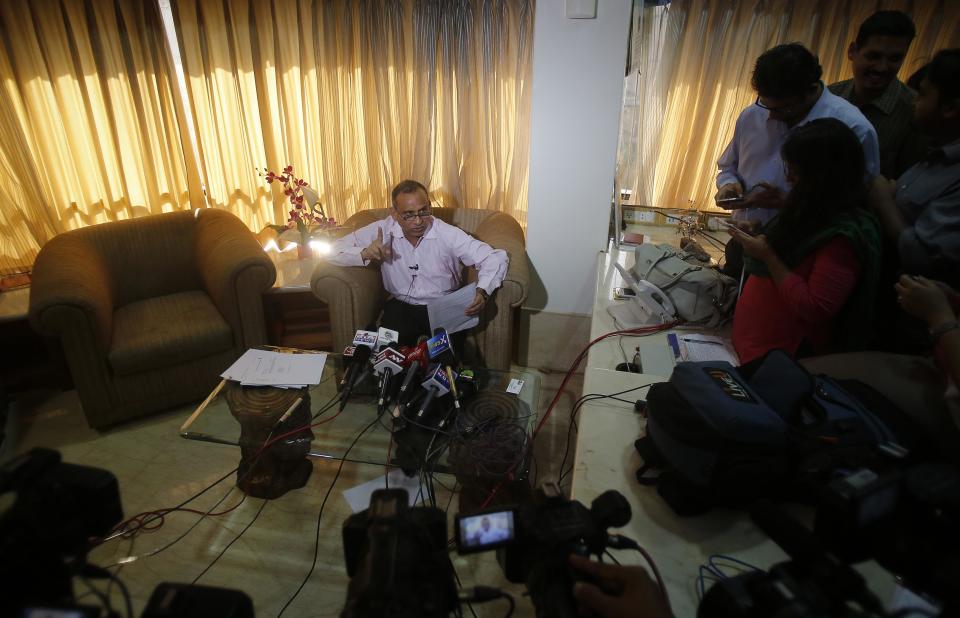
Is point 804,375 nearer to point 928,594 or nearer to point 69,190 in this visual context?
point 928,594

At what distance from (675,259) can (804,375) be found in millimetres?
959

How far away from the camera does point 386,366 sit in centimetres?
171

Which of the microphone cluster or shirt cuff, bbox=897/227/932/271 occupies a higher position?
shirt cuff, bbox=897/227/932/271

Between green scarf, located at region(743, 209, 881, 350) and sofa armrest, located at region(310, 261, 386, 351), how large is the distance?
5.46ft

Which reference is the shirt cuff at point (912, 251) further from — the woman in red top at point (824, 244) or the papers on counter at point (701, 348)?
the papers on counter at point (701, 348)

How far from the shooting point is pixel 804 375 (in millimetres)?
1068

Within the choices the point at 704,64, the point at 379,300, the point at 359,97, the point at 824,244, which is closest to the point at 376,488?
the point at 379,300

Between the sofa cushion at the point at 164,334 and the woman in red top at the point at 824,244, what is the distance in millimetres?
2135

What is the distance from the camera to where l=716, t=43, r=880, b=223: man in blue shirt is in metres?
1.61

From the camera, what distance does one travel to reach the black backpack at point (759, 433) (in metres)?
0.95

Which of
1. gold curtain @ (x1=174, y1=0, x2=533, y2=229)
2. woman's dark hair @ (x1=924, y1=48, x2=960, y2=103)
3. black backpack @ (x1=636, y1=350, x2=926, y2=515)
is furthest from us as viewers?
gold curtain @ (x1=174, y1=0, x2=533, y2=229)

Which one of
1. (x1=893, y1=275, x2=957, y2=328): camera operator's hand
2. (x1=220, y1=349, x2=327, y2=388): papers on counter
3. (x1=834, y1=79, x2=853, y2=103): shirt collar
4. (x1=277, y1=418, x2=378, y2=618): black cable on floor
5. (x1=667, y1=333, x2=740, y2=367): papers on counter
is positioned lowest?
(x1=277, y1=418, x2=378, y2=618): black cable on floor

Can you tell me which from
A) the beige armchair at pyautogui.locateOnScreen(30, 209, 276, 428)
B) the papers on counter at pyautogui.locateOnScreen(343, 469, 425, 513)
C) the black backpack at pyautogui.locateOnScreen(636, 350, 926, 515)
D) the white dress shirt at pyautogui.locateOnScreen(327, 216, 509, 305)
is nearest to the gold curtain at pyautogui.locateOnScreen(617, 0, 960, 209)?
the white dress shirt at pyautogui.locateOnScreen(327, 216, 509, 305)

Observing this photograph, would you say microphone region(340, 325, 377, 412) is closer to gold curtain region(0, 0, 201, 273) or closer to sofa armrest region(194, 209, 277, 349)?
sofa armrest region(194, 209, 277, 349)
